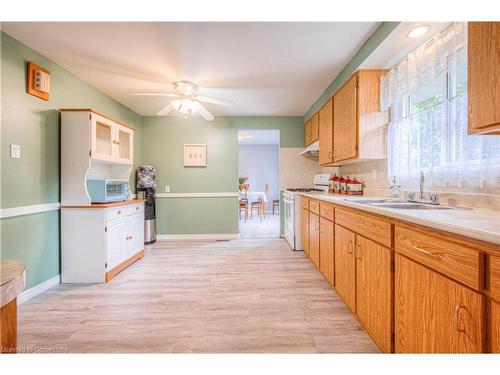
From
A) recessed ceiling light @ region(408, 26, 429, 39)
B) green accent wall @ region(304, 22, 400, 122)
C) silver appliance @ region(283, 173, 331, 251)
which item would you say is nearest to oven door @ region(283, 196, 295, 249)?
silver appliance @ region(283, 173, 331, 251)

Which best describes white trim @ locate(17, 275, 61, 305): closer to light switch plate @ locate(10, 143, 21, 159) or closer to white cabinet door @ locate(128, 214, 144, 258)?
white cabinet door @ locate(128, 214, 144, 258)

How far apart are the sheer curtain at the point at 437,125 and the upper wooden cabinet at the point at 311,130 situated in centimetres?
164

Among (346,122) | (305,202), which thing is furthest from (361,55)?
(305,202)

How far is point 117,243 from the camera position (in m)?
2.99

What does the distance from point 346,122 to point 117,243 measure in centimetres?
306

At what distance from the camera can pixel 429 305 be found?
3.61 ft

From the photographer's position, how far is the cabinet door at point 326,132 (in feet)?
11.0

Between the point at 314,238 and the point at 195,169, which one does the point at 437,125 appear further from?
the point at 195,169

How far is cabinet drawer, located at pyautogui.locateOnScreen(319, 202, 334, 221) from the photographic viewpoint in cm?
245

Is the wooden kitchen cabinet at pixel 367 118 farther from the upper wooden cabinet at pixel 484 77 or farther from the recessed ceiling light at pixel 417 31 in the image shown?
the upper wooden cabinet at pixel 484 77

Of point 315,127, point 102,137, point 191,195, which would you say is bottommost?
point 191,195

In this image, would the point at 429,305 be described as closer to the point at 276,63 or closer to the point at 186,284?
the point at 186,284
